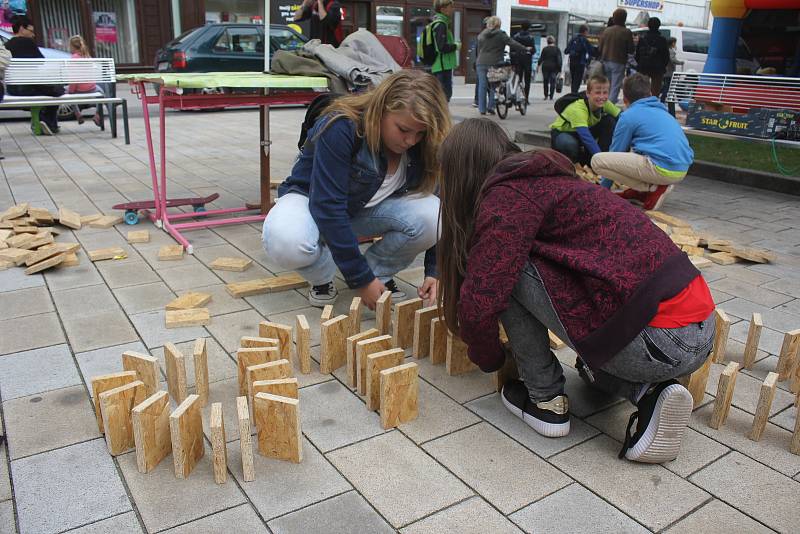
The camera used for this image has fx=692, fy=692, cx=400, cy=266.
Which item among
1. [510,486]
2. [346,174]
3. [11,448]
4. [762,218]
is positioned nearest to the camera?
[510,486]

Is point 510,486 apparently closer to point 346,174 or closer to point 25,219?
point 346,174

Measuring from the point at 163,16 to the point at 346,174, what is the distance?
20041 millimetres

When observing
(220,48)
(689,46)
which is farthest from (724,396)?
(689,46)

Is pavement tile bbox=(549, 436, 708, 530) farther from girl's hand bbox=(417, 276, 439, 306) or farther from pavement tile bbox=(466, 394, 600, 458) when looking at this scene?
girl's hand bbox=(417, 276, 439, 306)

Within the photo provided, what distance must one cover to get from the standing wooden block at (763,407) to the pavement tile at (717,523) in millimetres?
472

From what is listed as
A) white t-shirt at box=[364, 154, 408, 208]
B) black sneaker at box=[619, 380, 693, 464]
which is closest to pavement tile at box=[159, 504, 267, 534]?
black sneaker at box=[619, 380, 693, 464]

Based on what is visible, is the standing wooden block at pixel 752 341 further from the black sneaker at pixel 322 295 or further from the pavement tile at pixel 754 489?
the black sneaker at pixel 322 295

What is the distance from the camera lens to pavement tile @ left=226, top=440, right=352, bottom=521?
208 cm

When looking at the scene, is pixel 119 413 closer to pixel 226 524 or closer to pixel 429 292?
pixel 226 524

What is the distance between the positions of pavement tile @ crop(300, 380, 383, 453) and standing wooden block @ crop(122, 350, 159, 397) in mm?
552

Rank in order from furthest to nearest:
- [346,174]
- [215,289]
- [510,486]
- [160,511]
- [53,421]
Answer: [215,289] → [346,174] → [53,421] → [510,486] → [160,511]

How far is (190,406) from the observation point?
2195 millimetres

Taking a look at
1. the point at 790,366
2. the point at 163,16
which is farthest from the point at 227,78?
the point at 163,16

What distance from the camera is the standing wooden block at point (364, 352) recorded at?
2.68 meters
